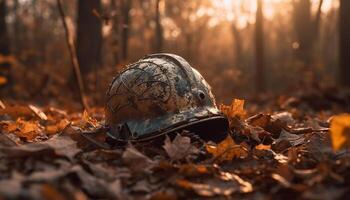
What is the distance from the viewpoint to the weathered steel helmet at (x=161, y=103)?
348cm

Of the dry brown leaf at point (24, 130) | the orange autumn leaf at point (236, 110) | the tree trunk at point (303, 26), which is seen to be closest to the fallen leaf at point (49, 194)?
the dry brown leaf at point (24, 130)

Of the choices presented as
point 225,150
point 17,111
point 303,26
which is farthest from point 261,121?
point 303,26

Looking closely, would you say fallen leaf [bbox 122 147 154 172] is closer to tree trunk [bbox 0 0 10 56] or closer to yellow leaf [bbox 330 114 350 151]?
yellow leaf [bbox 330 114 350 151]

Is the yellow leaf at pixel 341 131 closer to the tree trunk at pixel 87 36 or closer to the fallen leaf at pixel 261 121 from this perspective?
the fallen leaf at pixel 261 121

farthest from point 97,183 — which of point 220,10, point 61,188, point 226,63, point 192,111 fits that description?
point 226,63

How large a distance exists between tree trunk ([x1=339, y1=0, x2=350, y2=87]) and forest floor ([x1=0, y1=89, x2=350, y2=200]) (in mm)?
9032

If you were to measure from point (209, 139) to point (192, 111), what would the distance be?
25 centimetres

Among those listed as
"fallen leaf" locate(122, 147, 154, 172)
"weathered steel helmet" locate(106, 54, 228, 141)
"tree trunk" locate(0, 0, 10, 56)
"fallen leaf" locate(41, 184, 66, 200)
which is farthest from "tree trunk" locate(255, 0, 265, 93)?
"fallen leaf" locate(41, 184, 66, 200)

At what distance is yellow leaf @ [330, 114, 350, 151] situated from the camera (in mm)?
2359

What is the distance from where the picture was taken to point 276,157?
128 inches

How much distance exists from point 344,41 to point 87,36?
5.96 metres

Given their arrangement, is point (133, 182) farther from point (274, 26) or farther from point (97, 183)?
point (274, 26)

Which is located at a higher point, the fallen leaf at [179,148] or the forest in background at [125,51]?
the fallen leaf at [179,148]

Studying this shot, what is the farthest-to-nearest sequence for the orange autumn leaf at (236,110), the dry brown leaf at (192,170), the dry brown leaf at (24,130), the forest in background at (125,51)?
the forest in background at (125,51) → the orange autumn leaf at (236,110) → the dry brown leaf at (24,130) → the dry brown leaf at (192,170)
